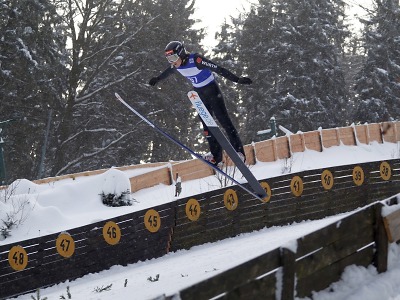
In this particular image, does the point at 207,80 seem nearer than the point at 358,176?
Yes

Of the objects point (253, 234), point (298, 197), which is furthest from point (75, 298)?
point (298, 197)

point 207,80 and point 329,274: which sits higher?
point 207,80

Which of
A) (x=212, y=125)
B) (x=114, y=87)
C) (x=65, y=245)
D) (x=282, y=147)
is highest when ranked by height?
(x=114, y=87)

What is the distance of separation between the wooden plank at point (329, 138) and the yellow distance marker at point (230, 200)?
42.9 ft

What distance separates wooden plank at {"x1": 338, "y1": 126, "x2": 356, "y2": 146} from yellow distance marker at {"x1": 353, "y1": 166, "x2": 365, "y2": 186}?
1127 centimetres

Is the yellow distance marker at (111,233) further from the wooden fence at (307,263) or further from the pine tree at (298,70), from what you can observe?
the pine tree at (298,70)

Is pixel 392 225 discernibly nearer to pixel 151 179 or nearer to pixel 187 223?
pixel 187 223

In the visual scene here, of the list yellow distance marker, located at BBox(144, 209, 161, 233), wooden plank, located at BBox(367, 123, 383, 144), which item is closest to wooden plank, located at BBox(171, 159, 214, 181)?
yellow distance marker, located at BBox(144, 209, 161, 233)

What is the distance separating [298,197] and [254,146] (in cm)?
804

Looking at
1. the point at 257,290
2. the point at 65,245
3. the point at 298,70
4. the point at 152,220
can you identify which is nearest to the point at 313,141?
the point at 298,70

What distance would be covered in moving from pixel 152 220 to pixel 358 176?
234 inches

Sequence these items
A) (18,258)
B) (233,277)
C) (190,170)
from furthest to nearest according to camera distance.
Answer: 1. (190,170)
2. (18,258)
3. (233,277)

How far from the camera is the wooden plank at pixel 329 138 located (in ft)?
81.3

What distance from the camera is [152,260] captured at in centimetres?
1095
